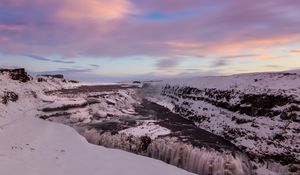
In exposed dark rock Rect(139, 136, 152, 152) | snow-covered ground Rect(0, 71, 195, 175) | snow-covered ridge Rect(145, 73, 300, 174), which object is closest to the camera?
snow-covered ground Rect(0, 71, 195, 175)

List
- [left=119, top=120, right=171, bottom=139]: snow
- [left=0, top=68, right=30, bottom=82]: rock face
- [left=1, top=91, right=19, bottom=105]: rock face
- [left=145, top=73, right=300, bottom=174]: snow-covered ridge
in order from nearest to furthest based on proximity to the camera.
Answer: [left=145, top=73, right=300, bottom=174]: snow-covered ridge, [left=119, top=120, right=171, bottom=139]: snow, [left=1, top=91, right=19, bottom=105]: rock face, [left=0, top=68, right=30, bottom=82]: rock face

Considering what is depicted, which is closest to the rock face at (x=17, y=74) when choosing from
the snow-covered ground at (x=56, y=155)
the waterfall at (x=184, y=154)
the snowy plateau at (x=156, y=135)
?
the snowy plateau at (x=156, y=135)

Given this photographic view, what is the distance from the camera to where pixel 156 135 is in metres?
23.4

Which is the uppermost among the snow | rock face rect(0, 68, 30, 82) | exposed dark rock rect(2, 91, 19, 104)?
rock face rect(0, 68, 30, 82)

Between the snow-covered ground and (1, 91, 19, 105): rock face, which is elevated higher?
(1, 91, 19, 105): rock face

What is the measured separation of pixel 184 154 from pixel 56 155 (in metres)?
6.64

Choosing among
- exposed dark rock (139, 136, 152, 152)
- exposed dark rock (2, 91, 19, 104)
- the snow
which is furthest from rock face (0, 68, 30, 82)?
exposed dark rock (139, 136, 152, 152)

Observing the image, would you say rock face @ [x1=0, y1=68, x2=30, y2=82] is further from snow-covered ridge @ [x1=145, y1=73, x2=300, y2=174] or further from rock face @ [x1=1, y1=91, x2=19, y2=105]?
snow-covered ridge @ [x1=145, y1=73, x2=300, y2=174]

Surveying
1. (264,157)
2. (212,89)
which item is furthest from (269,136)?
(212,89)

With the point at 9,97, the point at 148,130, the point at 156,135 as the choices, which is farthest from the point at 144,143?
the point at 9,97

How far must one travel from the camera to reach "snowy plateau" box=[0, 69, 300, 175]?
16463 mm

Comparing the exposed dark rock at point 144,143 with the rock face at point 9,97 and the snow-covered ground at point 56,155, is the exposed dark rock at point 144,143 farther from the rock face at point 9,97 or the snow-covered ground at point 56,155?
the rock face at point 9,97

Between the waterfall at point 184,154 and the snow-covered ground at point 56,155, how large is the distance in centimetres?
168

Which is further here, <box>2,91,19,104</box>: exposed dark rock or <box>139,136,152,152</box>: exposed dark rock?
<box>2,91,19,104</box>: exposed dark rock
